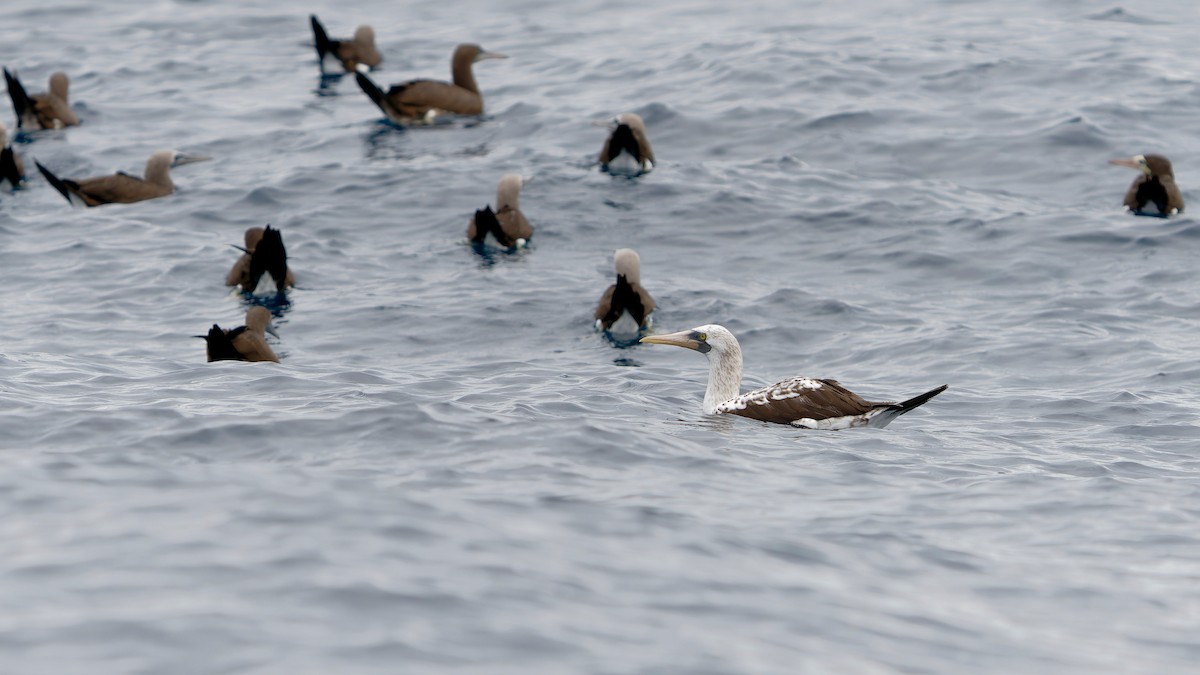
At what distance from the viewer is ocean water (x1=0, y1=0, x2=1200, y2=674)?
8.28 metres

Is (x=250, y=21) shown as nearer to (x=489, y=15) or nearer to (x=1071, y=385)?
(x=489, y=15)

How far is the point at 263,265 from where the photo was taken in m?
17.6

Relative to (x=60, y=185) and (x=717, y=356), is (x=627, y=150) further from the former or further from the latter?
(x=717, y=356)

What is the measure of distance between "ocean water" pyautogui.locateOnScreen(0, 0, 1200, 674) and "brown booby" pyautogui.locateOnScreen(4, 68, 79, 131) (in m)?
0.63

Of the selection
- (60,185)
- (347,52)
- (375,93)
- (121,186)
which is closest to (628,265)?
(121,186)

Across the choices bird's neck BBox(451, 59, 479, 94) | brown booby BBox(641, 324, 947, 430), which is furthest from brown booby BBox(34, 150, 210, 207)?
brown booby BBox(641, 324, 947, 430)

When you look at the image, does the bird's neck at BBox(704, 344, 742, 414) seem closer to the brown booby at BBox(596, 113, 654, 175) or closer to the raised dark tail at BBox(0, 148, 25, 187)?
the brown booby at BBox(596, 113, 654, 175)

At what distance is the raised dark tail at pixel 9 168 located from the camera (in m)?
21.7

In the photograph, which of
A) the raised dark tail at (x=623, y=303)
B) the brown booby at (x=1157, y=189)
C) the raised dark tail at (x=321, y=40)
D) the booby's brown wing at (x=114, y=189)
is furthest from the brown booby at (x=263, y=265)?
the raised dark tail at (x=321, y=40)

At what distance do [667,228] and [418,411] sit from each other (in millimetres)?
8691

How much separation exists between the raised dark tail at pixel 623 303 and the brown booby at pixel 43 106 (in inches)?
486

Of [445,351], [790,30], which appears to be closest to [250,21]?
[790,30]

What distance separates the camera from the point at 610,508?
1001 centimetres

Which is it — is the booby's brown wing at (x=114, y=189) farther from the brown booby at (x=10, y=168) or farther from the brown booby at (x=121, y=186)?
the brown booby at (x=10, y=168)
